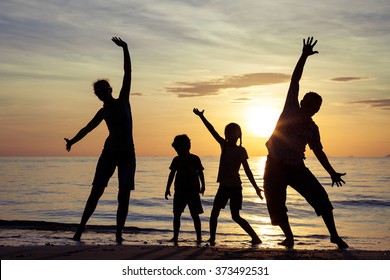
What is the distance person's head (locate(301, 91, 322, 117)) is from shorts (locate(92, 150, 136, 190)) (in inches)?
100.0

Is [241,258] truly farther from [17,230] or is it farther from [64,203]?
[64,203]

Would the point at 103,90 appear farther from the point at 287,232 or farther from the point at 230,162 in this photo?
the point at 287,232

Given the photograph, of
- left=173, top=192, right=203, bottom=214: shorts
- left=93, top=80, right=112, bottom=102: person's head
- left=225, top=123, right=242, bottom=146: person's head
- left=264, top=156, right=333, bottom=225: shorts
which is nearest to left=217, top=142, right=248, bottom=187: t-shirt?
left=225, top=123, right=242, bottom=146: person's head

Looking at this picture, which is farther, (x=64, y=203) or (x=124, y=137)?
(x=64, y=203)

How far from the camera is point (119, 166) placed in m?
7.64

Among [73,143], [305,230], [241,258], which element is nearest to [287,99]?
[241,258]

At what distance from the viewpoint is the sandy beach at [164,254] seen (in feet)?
19.1

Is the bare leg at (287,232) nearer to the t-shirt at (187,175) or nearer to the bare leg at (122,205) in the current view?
the t-shirt at (187,175)

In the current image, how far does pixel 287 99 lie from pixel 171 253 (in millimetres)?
2481

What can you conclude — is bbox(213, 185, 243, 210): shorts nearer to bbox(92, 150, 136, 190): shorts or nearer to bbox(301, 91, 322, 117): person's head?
bbox(92, 150, 136, 190): shorts

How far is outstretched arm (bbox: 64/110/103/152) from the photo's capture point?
7.41 meters

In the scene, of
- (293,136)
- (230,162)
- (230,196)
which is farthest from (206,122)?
(293,136)

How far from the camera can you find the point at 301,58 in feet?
21.9

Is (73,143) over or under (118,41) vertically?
under
